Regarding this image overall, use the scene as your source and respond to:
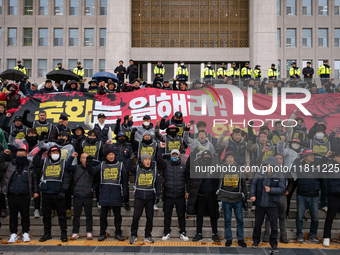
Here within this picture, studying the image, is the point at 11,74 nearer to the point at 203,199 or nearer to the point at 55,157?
the point at 55,157

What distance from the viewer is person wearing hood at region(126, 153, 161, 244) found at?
24.6ft

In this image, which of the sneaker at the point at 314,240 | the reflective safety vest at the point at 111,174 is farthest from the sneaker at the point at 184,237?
the sneaker at the point at 314,240

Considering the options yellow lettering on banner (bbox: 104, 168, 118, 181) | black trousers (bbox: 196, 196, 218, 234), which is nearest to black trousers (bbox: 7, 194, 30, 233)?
yellow lettering on banner (bbox: 104, 168, 118, 181)

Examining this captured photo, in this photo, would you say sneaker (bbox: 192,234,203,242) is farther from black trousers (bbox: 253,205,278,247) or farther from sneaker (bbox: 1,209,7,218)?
sneaker (bbox: 1,209,7,218)

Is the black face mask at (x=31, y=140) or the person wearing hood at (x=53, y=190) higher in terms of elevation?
the black face mask at (x=31, y=140)

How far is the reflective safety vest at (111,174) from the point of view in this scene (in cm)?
766

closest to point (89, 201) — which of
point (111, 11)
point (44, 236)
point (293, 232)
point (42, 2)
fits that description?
Result: point (44, 236)

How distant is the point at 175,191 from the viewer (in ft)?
25.1

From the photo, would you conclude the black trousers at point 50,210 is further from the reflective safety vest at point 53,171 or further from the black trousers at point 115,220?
the black trousers at point 115,220

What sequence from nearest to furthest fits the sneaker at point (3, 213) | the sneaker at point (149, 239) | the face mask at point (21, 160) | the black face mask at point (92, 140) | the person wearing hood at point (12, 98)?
1. the sneaker at point (149, 239)
2. the face mask at point (21, 160)
3. the sneaker at point (3, 213)
4. the black face mask at point (92, 140)
5. the person wearing hood at point (12, 98)

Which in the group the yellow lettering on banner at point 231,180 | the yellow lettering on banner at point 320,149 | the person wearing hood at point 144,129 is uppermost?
the person wearing hood at point 144,129

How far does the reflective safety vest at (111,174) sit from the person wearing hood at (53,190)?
0.90 meters

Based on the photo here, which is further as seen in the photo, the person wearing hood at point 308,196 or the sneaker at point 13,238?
the person wearing hood at point 308,196

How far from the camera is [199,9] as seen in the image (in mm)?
29516
